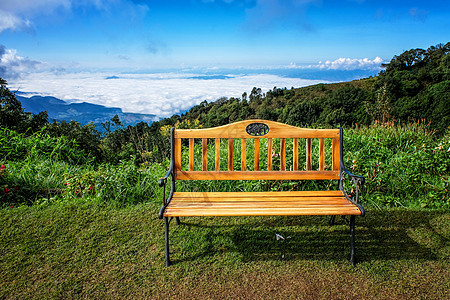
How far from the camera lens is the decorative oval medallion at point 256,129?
3285 mm

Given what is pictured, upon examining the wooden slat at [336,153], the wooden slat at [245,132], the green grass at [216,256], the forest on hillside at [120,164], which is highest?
the wooden slat at [245,132]

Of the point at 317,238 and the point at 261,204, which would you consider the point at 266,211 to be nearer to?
the point at 261,204

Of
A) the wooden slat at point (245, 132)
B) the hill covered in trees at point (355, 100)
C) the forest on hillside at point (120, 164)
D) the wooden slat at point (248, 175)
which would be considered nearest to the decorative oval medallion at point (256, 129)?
the wooden slat at point (245, 132)

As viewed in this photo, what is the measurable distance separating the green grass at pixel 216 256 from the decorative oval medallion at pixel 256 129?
3.85 ft

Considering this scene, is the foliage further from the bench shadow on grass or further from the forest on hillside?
the bench shadow on grass

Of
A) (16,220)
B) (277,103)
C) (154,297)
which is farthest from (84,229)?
(277,103)

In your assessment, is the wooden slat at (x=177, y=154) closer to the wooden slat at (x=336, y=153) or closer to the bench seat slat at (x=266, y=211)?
the bench seat slat at (x=266, y=211)

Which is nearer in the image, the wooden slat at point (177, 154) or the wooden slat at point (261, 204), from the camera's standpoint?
the wooden slat at point (261, 204)

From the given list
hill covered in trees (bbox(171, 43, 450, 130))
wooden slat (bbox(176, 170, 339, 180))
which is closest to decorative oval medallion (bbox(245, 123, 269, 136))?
wooden slat (bbox(176, 170, 339, 180))

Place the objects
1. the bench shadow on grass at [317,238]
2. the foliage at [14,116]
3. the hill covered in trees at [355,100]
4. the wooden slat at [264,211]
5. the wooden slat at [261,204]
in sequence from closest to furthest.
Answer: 1. the wooden slat at [264,211]
2. the wooden slat at [261,204]
3. the bench shadow on grass at [317,238]
4. the foliage at [14,116]
5. the hill covered in trees at [355,100]

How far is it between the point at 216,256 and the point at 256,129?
1.38 metres

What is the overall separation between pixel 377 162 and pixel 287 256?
230cm

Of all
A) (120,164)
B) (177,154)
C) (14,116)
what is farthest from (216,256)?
(14,116)

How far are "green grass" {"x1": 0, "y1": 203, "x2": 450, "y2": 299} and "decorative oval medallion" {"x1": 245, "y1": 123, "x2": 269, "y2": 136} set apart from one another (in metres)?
1.17
